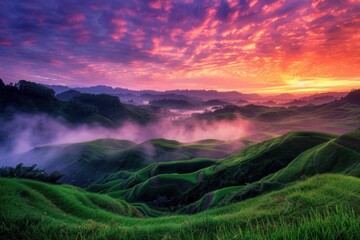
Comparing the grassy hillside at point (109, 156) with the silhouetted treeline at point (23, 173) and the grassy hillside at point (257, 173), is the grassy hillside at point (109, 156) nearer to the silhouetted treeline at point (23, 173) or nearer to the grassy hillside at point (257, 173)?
the grassy hillside at point (257, 173)

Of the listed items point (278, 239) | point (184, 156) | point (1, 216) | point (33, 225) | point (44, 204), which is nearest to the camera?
point (278, 239)

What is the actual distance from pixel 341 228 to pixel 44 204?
1050 centimetres

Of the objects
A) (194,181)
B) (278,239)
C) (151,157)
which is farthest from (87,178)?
(278,239)

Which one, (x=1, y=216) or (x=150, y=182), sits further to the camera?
(x=150, y=182)

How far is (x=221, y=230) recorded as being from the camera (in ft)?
15.8

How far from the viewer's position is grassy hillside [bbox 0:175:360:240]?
3.41m

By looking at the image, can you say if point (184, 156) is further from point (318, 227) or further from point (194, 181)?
point (318, 227)

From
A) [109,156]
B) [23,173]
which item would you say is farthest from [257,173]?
[109,156]

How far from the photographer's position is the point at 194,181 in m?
51.2

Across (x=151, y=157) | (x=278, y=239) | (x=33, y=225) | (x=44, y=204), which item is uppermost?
(x=278, y=239)

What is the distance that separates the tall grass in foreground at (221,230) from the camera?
3.17 m

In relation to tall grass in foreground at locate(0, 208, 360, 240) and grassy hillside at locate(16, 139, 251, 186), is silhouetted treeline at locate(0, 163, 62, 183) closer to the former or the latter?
tall grass in foreground at locate(0, 208, 360, 240)

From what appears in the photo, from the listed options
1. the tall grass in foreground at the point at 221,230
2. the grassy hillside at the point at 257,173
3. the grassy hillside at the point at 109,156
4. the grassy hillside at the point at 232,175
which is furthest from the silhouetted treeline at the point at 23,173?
the grassy hillside at the point at 109,156

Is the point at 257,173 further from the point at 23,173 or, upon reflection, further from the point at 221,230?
the point at 221,230
